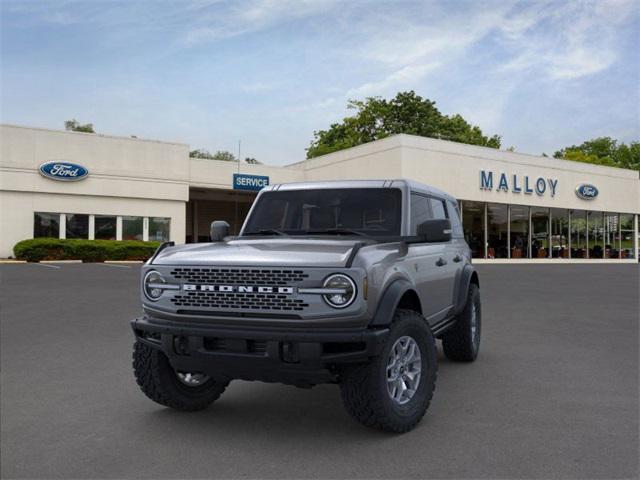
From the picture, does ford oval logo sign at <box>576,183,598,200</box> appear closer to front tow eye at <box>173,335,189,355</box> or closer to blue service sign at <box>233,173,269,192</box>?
blue service sign at <box>233,173,269,192</box>

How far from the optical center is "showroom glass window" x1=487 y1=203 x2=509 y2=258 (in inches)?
1591

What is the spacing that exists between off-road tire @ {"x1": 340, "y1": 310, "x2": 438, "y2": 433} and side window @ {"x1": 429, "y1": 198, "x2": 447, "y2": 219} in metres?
2.10

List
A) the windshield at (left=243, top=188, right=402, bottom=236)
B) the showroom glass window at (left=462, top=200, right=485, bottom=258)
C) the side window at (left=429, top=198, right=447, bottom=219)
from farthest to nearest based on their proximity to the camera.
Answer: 1. the showroom glass window at (left=462, top=200, right=485, bottom=258)
2. the side window at (left=429, top=198, right=447, bottom=219)
3. the windshield at (left=243, top=188, right=402, bottom=236)

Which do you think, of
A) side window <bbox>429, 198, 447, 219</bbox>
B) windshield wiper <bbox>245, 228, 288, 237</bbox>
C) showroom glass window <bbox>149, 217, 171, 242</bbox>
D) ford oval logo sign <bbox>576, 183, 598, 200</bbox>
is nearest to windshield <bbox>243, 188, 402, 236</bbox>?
windshield wiper <bbox>245, 228, 288, 237</bbox>

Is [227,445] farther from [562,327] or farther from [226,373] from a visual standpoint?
[562,327]

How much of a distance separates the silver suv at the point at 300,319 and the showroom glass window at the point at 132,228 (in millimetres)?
31961

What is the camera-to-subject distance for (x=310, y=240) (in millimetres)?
4520

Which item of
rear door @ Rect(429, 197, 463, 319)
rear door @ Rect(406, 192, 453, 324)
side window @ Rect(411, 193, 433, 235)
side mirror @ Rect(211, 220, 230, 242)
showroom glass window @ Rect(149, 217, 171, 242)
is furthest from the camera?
showroom glass window @ Rect(149, 217, 171, 242)

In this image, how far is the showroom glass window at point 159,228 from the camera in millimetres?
36094

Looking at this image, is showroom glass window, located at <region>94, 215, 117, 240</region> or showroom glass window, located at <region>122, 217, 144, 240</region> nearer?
showroom glass window, located at <region>94, 215, 117, 240</region>

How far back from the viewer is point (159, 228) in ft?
120

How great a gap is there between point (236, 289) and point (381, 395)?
46.2 inches

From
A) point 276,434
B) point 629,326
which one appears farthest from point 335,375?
point 629,326

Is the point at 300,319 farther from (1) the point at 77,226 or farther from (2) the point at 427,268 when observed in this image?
(1) the point at 77,226
